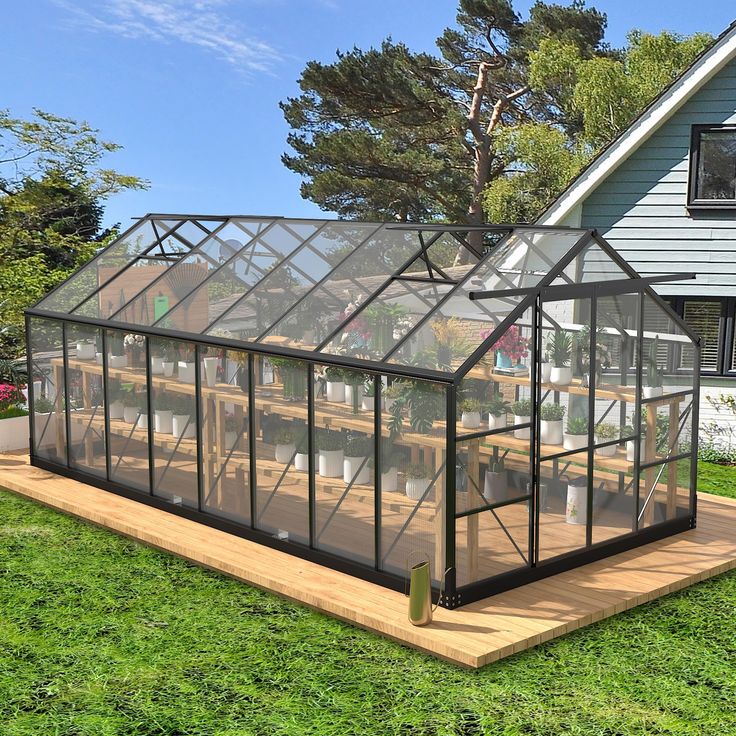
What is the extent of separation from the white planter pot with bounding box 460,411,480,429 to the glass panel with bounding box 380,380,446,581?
163mm

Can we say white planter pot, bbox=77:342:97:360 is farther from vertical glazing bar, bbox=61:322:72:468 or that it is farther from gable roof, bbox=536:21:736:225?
gable roof, bbox=536:21:736:225

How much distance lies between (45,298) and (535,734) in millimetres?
8636

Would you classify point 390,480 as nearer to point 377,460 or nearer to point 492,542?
point 377,460

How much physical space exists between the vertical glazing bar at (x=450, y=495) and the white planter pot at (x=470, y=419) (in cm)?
15

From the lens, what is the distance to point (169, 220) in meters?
13.6

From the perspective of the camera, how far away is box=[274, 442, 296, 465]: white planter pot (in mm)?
10109

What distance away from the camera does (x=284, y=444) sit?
1016cm

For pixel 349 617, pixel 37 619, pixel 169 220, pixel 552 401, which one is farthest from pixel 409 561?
pixel 169 220

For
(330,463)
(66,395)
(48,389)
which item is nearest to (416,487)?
(330,463)

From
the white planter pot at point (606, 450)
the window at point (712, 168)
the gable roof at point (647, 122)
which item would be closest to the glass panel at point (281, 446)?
the white planter pot at point (606, 450)

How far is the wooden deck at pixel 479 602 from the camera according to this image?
8359 mm

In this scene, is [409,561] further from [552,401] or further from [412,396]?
[552,401]

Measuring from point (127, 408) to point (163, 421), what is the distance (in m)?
0.68

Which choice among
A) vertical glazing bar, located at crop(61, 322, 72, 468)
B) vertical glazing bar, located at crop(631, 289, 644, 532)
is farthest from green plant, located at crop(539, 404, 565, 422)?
vertical glazing bar, located at crop(61, 322, 72, 468)
